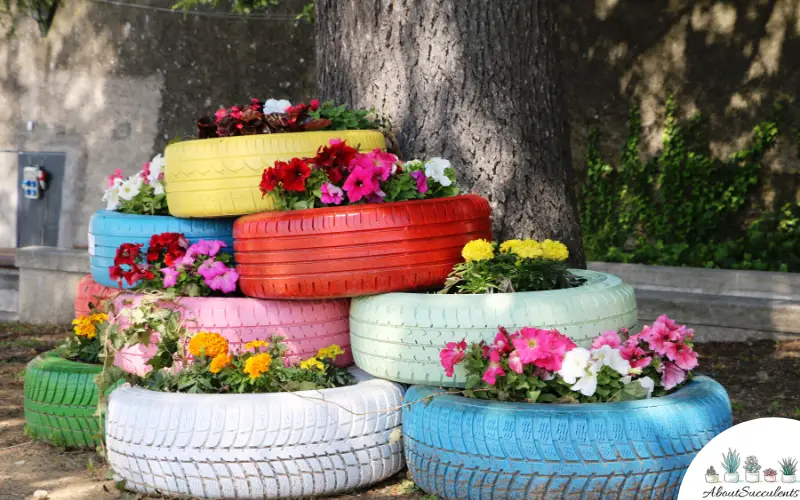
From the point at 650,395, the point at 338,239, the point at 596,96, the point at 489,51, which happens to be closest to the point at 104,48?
the point at 596,96

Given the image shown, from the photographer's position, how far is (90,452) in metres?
4.48

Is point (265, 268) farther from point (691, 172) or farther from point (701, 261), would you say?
point (691, 172)

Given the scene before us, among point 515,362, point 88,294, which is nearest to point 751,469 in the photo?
point 515,362

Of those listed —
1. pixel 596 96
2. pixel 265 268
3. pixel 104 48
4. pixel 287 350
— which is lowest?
pixel 287 350

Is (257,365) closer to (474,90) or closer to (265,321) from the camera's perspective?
(265,321)

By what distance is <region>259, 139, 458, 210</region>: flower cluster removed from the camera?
13.4ft

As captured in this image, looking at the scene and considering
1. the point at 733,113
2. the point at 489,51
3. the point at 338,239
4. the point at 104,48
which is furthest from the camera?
the point at 104,48

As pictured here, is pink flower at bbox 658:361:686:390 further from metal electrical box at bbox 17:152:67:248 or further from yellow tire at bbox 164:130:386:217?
metal electrical box at bbox 17:152:67:248

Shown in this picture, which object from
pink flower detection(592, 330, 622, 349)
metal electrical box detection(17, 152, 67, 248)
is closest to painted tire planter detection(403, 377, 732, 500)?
pink flower detection(592, 330, 622, 349)

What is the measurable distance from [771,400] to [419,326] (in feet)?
8.60

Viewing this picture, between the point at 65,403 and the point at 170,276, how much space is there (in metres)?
0.79

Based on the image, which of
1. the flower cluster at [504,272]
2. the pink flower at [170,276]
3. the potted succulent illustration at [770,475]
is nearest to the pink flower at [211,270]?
the pink flower at [170,276]

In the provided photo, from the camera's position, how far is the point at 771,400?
17.6 feet

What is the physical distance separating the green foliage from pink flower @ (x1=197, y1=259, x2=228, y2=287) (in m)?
5.33
